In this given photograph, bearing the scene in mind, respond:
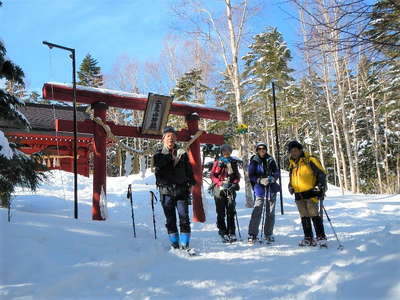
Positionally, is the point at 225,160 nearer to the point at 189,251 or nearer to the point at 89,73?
the point at 189,251

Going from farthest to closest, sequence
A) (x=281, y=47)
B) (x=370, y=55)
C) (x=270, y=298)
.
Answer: (x=281, y=47), (x=370, y=55), (x=270, y=298)

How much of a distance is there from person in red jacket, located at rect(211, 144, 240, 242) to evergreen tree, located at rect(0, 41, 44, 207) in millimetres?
3132

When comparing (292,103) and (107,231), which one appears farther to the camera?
(292,103)

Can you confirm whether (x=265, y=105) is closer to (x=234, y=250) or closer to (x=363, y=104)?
(x=363, y=104)

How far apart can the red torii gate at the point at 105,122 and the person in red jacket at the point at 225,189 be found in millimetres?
3167

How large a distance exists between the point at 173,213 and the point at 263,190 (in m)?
1.73

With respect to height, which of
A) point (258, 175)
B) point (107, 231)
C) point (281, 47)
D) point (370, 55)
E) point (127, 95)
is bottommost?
point (107, 231)

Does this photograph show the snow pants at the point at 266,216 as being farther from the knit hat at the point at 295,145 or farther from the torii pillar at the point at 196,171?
the torii pillar at the point at 196,171

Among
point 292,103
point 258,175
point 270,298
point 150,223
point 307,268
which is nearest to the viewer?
point 270,298

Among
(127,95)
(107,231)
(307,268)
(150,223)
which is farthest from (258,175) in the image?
(127,95)

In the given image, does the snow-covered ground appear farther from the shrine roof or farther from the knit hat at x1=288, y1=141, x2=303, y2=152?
the shrine roof

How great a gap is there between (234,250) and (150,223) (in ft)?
13.3

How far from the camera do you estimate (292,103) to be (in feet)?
98.8

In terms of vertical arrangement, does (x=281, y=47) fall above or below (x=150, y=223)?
above
